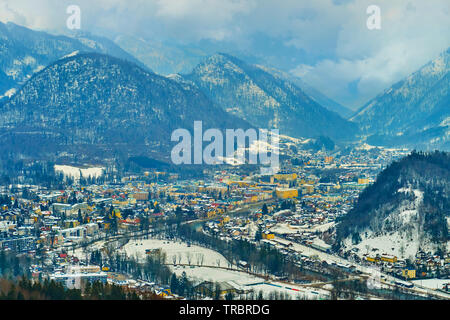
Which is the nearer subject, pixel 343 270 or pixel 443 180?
pixel 343 270

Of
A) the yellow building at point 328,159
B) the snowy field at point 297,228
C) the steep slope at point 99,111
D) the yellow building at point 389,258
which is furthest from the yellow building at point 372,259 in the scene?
the yellow building at point 328,159

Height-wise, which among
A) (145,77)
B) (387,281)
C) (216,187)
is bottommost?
(387,281)

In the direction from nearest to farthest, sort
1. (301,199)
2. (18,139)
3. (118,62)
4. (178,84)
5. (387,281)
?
(387,281), (301,199), (18,139), (118,62), (178,84)

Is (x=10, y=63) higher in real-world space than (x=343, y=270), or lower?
higher

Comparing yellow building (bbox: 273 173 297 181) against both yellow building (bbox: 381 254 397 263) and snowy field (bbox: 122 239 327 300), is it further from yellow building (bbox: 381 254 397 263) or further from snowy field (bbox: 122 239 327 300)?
yellow building (bbox: 381 254 397 263)

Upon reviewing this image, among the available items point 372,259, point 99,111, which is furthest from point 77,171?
point 372,259

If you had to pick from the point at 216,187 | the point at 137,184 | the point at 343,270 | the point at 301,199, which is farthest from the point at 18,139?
the point at 343,270

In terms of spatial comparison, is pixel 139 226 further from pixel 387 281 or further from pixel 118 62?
pixel 118 62
